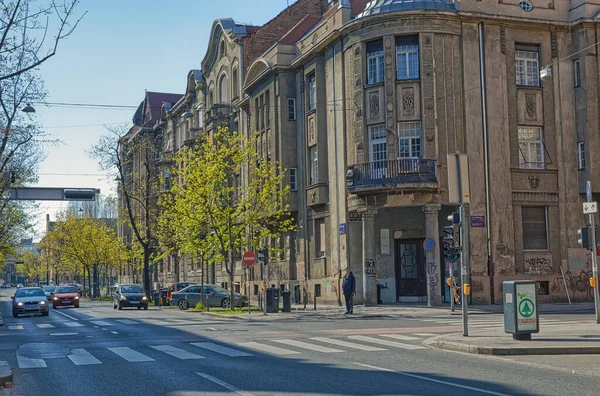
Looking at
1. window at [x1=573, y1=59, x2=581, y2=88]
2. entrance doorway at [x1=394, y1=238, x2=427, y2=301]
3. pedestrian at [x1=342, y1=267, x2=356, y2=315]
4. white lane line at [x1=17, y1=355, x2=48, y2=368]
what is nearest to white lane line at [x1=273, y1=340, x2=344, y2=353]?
white lane line at [x1=17, y1=355, x2=48, y2=368]

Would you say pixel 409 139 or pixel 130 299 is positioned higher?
pixel 409 139

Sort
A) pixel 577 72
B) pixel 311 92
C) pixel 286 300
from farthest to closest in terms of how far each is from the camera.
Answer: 1. pixel 311 92
2. pixel 577 72
3. pixel 286 300

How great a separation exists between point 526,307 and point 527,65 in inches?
829

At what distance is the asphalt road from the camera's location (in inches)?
418

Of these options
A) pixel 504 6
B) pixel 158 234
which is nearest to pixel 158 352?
pixel 504 6

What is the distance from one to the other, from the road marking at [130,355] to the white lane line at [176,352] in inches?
22.0

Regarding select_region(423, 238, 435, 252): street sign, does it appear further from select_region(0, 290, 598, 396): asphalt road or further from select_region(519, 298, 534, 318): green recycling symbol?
select_region(519, 298, 534, 318): green recycling symbol


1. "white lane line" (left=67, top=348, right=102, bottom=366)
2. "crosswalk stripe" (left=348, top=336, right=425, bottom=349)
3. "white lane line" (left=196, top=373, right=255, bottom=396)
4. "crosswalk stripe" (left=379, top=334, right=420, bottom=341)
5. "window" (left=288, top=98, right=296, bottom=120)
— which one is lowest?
"crosswalk stripe" (left=379, top=334, right=420, bottom=341)

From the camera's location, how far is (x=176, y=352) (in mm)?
16141

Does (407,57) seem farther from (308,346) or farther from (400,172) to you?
(308,346)

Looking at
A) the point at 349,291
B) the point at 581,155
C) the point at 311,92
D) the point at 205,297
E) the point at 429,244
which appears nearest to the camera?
the point at 349,291

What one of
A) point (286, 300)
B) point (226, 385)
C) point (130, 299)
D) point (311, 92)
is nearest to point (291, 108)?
point (311, 92)

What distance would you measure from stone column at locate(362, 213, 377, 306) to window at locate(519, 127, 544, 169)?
7023 mm

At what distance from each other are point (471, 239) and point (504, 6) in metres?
10.2
